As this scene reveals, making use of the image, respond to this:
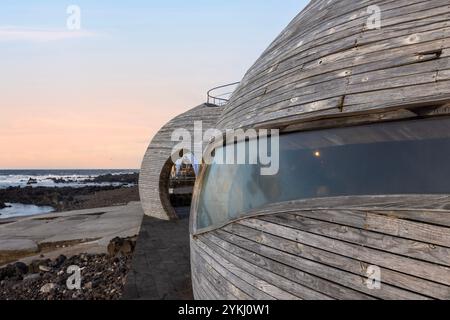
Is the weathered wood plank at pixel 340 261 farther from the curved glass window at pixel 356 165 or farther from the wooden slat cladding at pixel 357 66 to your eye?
the wooden slat cladding at pixel 357 66

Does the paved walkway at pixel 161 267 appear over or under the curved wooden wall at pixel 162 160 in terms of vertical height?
under

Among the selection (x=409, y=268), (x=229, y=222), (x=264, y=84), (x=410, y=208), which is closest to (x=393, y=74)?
(x=410, y=208)

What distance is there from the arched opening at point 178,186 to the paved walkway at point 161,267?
89.4 inches

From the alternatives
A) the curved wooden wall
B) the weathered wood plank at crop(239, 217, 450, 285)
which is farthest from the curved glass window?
the curved wooden wall

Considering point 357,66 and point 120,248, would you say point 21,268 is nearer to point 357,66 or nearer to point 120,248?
point 120,248

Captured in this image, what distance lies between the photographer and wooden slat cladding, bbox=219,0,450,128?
3.16 meters

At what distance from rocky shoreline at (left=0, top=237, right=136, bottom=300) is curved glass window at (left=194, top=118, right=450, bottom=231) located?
5.25 metres

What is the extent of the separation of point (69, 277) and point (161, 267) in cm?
295

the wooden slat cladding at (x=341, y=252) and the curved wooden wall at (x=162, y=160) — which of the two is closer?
the wooden slat cladding at (x=341, y=252)

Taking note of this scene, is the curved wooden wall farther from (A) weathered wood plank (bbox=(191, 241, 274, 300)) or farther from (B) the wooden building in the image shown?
(B) the wooden building

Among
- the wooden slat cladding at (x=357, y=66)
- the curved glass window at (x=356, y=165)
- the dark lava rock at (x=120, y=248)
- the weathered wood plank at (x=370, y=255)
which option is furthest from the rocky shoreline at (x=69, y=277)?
the wooden slat cladding at (x=357, y=66)

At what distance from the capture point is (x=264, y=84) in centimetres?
521

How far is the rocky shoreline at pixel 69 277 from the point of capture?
891 centimetres

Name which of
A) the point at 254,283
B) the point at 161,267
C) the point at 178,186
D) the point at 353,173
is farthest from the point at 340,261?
the point at 178,186
